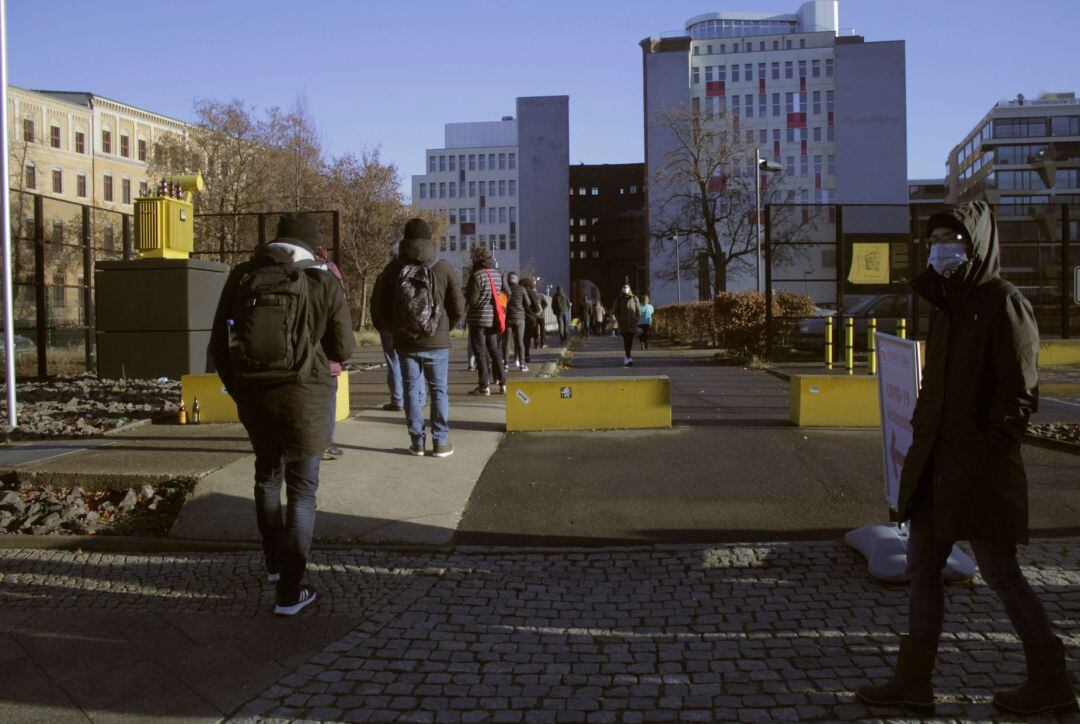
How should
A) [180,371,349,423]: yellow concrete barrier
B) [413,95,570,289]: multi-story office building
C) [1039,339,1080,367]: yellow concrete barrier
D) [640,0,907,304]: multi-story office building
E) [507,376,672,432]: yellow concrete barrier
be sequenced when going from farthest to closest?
[413,95,570,289]: multi-story office building → [640,0,907,304]: multi-story office building → [1039,339,1080,367]: yellow concrete barrier → [180,371,349,423]: yellow concrete barrier → [507,376,672,432]: yellow concrete barrier

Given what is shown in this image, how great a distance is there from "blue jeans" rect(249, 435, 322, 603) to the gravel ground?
16.1 feet

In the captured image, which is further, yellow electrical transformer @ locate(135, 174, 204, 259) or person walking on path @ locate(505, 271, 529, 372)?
person walking on path @ locate(505, 271, 529, 372)

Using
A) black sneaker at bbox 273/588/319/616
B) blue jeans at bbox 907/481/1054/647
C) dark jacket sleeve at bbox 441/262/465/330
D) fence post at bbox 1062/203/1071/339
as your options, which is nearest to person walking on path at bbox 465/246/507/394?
dark jacket sleeve at bbox 441/262/465/330

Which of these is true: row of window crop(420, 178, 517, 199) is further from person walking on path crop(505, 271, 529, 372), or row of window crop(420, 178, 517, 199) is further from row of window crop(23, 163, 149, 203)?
person walking on path crop(505, 271, 529, 372)

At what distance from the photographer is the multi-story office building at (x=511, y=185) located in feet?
407

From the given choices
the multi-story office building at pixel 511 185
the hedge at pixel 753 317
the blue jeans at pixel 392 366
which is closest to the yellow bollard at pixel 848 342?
the hedge at pixel 753 317

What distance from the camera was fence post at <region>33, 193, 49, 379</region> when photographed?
14.5 metres

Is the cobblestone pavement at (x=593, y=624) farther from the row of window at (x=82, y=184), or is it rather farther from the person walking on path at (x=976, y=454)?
the row of window at (x=82, y=184)

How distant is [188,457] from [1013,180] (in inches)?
4481

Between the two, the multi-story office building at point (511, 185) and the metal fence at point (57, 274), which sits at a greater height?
the multi-story office building at point (511, 185)

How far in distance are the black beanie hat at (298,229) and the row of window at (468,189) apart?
422 ft

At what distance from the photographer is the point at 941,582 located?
339 centimetres

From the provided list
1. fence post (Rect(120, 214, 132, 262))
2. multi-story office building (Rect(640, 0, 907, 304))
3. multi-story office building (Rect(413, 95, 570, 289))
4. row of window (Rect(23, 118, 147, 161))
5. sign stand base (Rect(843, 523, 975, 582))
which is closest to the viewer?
sign stand base (Rect(843, 523, 975, 582))

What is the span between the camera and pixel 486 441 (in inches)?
339
